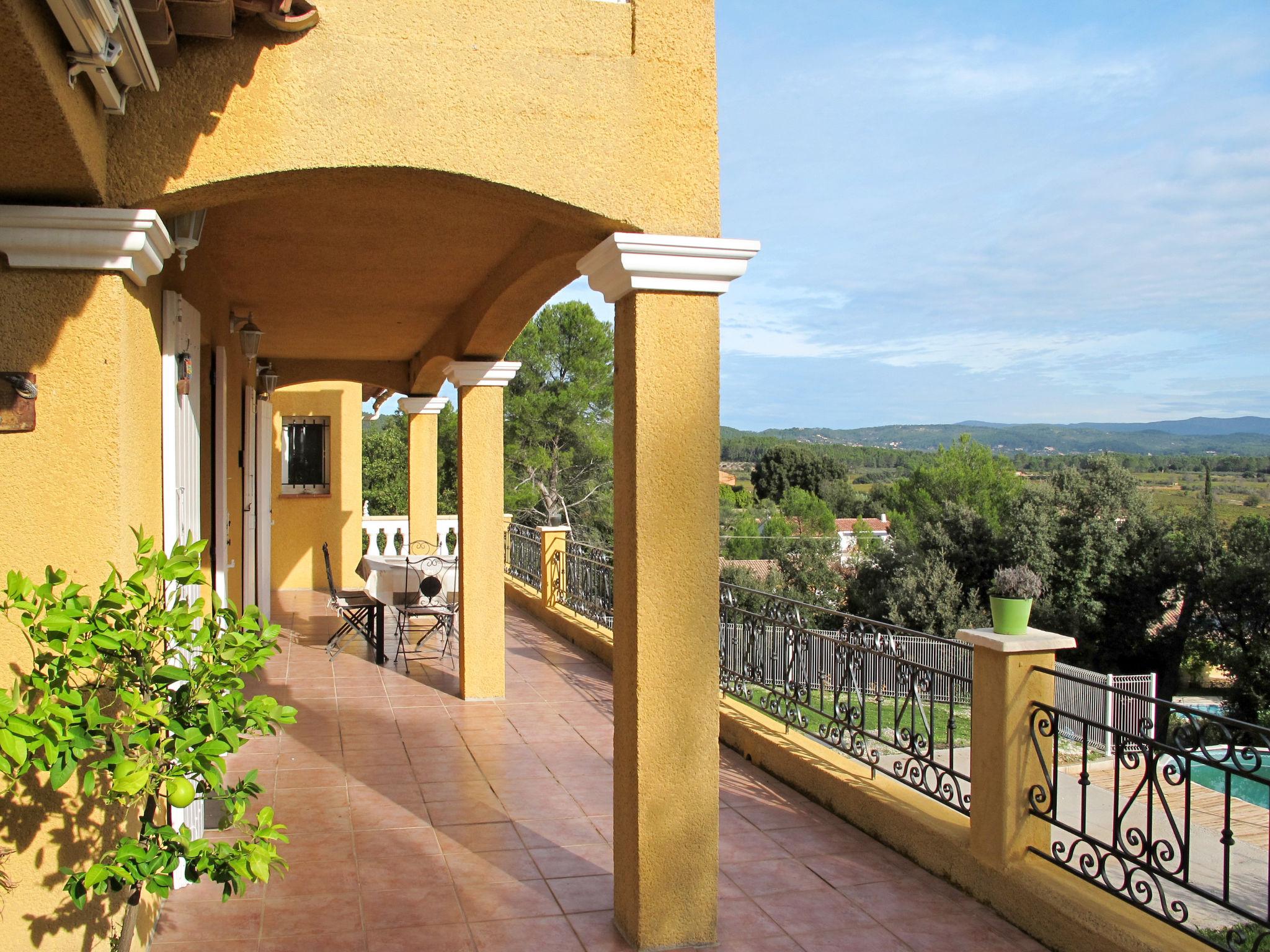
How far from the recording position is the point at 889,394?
9512cm

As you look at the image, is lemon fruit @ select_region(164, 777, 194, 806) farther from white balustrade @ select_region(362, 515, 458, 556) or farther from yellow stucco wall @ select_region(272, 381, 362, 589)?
white balustrade @ select_region(362, 515, 458, 556)

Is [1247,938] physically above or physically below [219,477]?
below

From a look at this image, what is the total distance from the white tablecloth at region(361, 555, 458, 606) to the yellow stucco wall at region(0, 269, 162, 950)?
5.56m

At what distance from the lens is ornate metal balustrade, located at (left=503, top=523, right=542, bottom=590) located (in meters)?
11.5

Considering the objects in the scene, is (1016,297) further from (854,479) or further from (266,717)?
(266,717)

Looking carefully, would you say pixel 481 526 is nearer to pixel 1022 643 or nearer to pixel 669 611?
pixel 669 611

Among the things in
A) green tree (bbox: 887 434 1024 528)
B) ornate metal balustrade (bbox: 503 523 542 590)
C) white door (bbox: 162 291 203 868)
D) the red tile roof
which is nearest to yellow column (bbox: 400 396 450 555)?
ornate metal balustrade (bbox: 503 523 542 590)

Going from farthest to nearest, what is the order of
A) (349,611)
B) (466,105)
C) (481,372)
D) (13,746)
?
(349,611) < (481,372) < (466,105) < (13,746)

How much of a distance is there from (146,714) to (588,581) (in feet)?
23.8

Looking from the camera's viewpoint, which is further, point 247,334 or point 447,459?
point 447,459

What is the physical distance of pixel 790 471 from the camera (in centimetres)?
6488

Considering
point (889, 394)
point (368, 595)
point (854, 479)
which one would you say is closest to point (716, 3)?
point (368, 595)

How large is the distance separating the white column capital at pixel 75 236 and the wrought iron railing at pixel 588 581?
613 centimetres

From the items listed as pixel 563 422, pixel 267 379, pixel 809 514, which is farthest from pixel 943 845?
pixel 809 514
